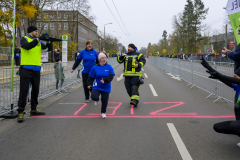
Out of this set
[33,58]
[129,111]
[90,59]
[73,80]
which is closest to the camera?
[33,58]

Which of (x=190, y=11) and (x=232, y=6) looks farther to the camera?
(x=190, y=11)

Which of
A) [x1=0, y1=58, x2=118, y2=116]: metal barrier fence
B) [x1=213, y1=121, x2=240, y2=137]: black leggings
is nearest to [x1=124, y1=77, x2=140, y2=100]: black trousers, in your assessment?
[x1=0, y1=58, x2=118, y2=116]: metal barrier fence

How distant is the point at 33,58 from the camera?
5.60 meters

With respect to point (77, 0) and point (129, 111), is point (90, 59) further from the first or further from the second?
point (77, 0)

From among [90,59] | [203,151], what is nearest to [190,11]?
[90,59]

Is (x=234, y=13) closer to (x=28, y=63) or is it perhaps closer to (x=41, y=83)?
(x=28, y=63)

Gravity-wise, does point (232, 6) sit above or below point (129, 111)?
above

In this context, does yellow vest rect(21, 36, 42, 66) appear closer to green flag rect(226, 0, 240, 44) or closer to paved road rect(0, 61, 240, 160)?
paved road rect(0, 61, 240, 160)

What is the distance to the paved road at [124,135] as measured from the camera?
3.58 metres

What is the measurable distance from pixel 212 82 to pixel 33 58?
21.7 ft

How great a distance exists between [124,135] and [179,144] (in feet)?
3.42

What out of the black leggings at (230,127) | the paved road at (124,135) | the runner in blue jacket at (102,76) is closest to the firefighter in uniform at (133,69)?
the paved road at (124,135)

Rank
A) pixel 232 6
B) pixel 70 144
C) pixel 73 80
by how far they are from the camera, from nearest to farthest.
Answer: pixel 70 144, pixel 232 6, pixel 73 80

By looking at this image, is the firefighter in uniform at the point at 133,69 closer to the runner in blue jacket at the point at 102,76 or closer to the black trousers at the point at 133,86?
the black trousers at the point at 133,86
